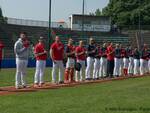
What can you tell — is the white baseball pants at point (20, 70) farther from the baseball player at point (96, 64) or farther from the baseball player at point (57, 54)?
the baseball player at point (96, 64)

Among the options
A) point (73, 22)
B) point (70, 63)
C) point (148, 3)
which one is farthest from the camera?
point (148, 3)

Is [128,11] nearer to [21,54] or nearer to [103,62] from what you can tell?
[103,62]

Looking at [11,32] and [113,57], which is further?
[11,32]

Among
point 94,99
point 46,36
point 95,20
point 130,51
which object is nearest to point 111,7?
point 95,20

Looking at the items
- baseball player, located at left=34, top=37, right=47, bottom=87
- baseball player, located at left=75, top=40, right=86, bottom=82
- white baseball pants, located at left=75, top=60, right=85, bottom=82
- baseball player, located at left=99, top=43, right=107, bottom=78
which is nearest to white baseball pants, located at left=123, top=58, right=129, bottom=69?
baseball player, located at left=99, top=43, right=107, bottom=78

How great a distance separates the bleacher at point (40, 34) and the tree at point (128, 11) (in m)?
19.5

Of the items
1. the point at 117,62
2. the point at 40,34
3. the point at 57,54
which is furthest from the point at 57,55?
the point at 40,34

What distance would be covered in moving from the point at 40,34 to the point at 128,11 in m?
35.3

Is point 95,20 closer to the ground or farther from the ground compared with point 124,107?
farther from the ground

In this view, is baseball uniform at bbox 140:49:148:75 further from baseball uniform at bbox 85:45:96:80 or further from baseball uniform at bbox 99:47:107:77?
baseball uniform at bbox 85:45:96:80

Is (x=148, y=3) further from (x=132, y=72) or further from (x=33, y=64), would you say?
(x=132, y=72)

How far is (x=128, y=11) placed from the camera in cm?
8944

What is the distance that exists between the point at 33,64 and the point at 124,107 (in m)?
33.7

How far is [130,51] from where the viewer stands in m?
32.1
